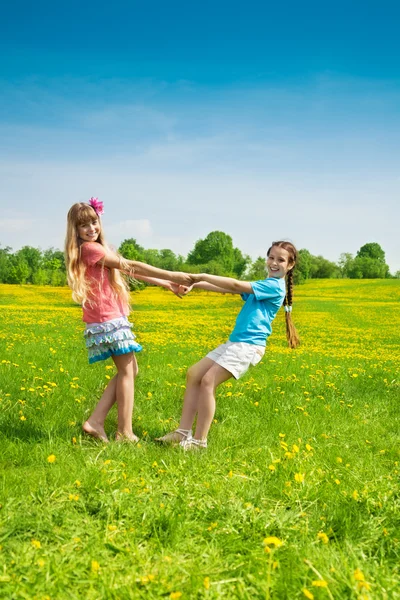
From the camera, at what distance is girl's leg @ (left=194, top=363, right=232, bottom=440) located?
17.3ft

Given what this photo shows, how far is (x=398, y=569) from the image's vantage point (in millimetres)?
3453

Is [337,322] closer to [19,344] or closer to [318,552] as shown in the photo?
[19,344]

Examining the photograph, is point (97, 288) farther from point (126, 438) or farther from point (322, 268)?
point (322, 268)

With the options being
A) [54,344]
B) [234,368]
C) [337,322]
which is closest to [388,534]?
[234,368]

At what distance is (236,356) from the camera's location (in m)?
5.32

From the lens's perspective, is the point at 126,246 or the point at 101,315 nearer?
the point at 101,315

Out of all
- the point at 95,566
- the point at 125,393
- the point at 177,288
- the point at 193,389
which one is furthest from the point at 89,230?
the point at 95,566

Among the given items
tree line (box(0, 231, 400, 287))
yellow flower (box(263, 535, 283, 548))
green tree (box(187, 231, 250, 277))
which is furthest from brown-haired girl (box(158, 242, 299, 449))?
green tree (box(187, 231, 250, 277))

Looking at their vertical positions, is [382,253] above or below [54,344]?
above

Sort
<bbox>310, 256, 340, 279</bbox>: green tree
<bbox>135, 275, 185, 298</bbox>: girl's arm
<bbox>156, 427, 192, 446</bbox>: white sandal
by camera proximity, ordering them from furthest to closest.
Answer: <bbox>310, 256, 340, 279</bbox>: green tree < <bbox>135, 275, 185, 298</bbox>: girl's arm < <bbox>156, 427, 192, 446</bbox>: white sandal

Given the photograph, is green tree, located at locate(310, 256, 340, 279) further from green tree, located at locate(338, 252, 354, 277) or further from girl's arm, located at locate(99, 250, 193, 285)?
girl's arm, located at locate(99, 250, 193, 285)

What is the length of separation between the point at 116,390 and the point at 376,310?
3103cm

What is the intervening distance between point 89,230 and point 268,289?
182 cm

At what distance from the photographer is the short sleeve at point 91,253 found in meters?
5.47
